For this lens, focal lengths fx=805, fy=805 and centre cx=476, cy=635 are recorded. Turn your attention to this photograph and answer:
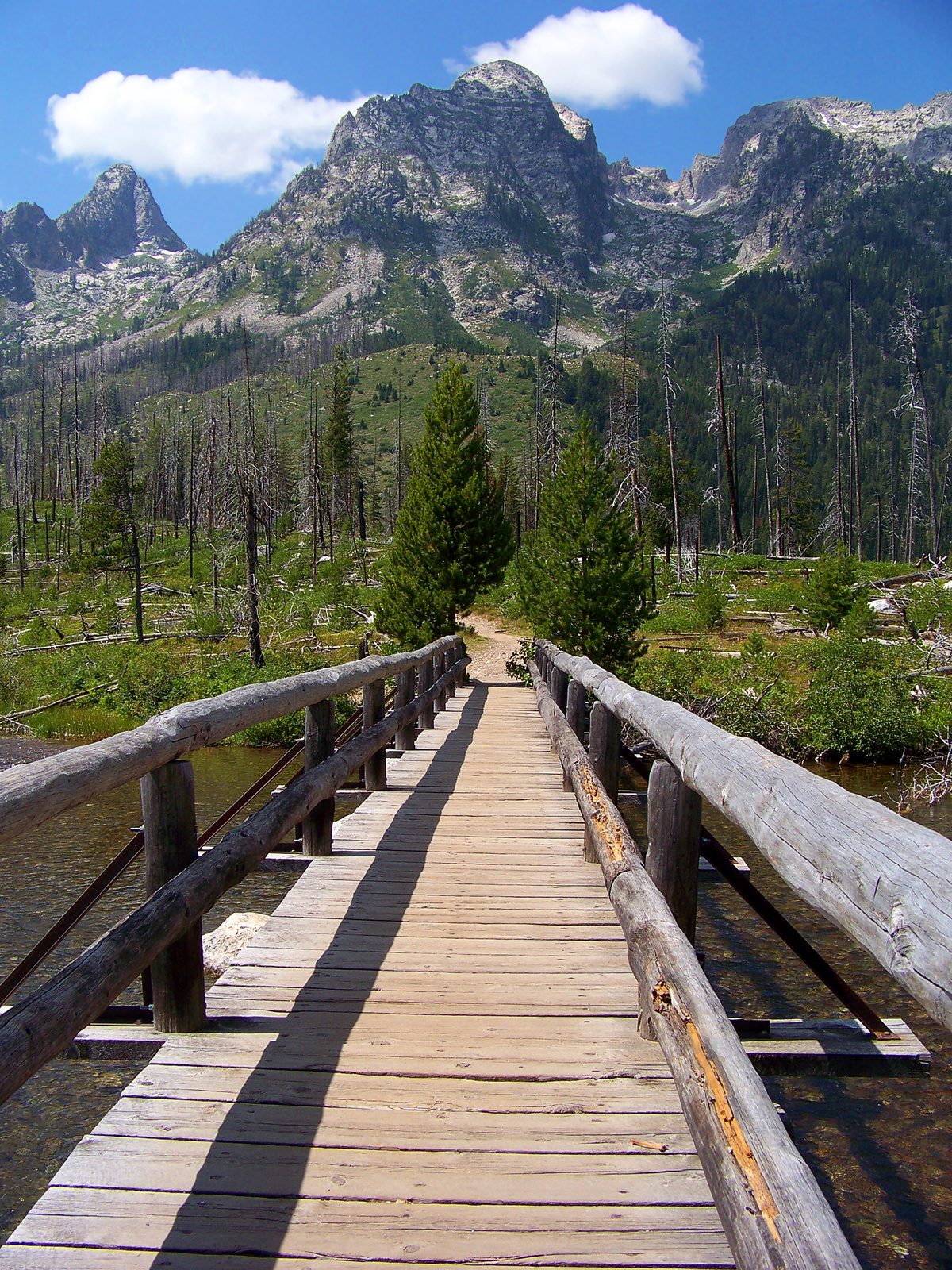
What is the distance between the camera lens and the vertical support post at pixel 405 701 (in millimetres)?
9250

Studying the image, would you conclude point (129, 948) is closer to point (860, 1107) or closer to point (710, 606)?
point (860, 1107)

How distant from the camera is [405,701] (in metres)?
9.43

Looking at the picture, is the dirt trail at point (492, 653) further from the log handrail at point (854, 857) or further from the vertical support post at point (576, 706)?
the log handrail at point (854, 857)

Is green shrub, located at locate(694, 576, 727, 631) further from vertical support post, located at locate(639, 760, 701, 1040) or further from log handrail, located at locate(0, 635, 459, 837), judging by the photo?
vertical support post, located at locate(639, 760, 701, 1040)

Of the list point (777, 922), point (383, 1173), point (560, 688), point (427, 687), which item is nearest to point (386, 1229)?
point (383, 1173)

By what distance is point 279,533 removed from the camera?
65.6 m

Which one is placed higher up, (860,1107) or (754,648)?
(754,648)

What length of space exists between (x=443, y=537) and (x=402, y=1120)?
20641mm

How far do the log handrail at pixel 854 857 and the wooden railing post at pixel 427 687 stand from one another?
9448 mm

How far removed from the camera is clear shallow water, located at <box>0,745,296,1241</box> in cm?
519

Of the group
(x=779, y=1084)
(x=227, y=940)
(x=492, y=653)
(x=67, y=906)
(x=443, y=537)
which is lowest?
(x=779, y=1084)

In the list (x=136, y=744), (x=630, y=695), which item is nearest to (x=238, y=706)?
(x=136, y=744)

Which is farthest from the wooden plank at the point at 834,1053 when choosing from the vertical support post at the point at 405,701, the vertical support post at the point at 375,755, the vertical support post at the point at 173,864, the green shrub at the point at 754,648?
the green shrub at the point at 754,648

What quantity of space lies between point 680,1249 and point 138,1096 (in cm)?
178
